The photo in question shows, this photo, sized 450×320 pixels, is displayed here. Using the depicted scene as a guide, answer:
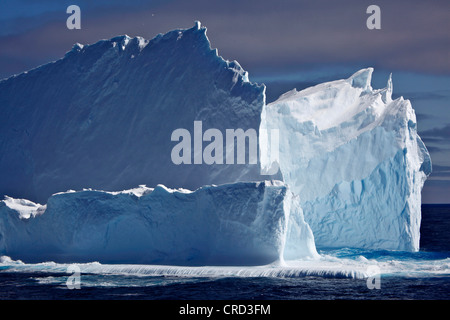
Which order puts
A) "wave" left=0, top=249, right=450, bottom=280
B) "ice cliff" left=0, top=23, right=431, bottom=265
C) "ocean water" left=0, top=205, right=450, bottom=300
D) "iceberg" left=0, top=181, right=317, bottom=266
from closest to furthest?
"ocean water" left=0, top=205, right=450, bottom=300
"wave" left=0, top=249, right=450, bottom=280
"iceberg" left=0, top=181, right=317, bottom=266
"ice cliff" left=0, top=23, right=431, bottom=265

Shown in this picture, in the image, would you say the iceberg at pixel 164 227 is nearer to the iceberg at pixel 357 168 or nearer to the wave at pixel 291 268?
the wave at pixel 291 268

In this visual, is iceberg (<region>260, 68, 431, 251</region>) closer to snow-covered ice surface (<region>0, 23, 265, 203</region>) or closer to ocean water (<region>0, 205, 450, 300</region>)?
snow-covered ice surface (<region>0, 23, 265, 203</region>)

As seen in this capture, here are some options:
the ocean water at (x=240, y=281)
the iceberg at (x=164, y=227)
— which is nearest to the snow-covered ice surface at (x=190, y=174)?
the iceberg at (x=164, y=227)

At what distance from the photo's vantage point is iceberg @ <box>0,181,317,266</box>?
31031 mm

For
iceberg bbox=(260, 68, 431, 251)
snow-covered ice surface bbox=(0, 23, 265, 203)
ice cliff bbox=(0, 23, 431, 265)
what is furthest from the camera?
iceberg bbox=(260, 68, 431, 251)

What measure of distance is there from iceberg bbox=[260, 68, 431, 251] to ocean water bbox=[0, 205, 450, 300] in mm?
3221

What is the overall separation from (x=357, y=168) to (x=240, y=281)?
11.5 meters

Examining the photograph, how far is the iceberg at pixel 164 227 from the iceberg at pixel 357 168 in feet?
13.3

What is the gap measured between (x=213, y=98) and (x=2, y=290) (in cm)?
1334

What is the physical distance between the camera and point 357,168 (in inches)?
1481

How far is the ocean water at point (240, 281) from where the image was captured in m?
26.2

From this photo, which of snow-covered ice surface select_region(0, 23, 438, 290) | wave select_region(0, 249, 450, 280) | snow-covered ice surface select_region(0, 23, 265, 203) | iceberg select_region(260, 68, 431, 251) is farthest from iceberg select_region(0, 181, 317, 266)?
iceberg select_region(260, 68, 431, 251)
